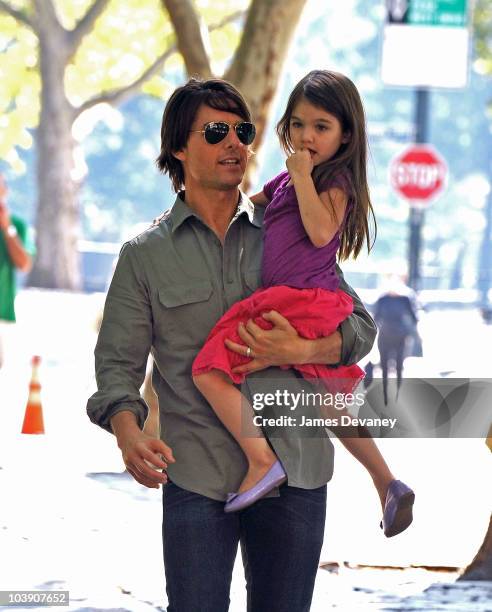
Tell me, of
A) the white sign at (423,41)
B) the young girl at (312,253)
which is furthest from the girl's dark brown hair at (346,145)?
the white sign at (423,41)

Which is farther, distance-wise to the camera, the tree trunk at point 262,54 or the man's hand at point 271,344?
the tree trunk at point 262,54

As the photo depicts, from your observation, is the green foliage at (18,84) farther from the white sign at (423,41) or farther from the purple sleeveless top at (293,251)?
the purple sleeveless top at (293,251)

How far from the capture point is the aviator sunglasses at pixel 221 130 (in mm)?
3834

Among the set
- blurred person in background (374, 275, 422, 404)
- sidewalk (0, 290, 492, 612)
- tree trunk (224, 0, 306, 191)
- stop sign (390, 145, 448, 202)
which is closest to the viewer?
sidewalk (0, 290, 492, 612)

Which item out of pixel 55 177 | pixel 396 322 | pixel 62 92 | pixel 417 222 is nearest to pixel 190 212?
pixel 396 322

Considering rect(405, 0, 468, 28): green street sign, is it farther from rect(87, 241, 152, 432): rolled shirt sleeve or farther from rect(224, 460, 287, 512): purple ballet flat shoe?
rect(224, 460, 287, 512): purple ballet flat shoe

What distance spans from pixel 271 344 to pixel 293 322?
106 mm

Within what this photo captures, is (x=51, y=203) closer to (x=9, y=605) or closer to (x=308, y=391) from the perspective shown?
(x=9, y=605)

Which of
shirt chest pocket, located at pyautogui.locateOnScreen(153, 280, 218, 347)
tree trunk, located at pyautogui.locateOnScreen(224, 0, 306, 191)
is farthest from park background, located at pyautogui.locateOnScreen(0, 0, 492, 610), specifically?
shirt chest pocket, located at pyautogui.locateOnScreen(153, 280, 218, 347)

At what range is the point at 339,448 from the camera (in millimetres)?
11875

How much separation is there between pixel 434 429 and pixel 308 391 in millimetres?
2828

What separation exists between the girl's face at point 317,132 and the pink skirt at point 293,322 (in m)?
0.36

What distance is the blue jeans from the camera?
370 centimetres

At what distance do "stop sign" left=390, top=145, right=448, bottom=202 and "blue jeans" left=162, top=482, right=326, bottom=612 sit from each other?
17.9 m
